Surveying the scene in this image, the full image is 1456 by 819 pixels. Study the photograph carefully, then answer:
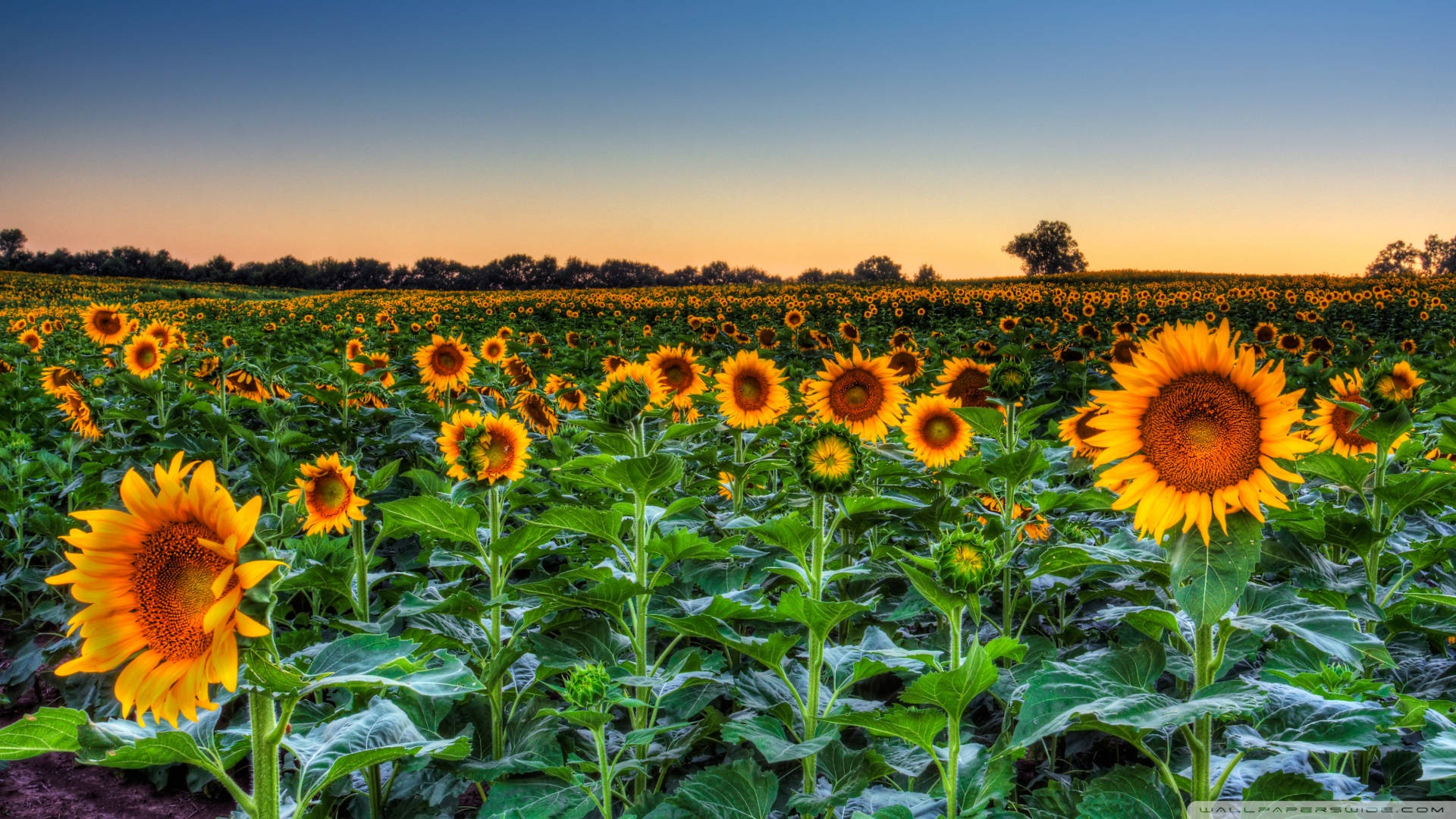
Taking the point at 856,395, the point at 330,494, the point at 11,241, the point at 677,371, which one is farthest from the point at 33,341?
the point at 11,241

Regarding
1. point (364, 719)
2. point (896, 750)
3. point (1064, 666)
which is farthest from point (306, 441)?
point (1064, 666)

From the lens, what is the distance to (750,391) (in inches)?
153

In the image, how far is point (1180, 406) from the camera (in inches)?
61.6

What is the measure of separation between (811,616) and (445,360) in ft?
14.6

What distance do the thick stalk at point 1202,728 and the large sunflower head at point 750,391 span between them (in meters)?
2.47

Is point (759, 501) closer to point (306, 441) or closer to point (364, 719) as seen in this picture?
point (364, 719)

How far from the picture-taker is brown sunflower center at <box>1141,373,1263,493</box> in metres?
1.47

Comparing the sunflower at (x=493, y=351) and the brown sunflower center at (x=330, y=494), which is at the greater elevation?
the sunflower at (x=493, y=351)

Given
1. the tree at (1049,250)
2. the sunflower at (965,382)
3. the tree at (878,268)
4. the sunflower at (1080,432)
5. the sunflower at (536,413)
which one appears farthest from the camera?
the tree at (1049,250)

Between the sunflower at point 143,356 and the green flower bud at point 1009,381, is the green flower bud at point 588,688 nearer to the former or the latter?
the green flower bud at point 1009,381

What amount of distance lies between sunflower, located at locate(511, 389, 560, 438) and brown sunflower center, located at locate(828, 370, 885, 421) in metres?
1.81

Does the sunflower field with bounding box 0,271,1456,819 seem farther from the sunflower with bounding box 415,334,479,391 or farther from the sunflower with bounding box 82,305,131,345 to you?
the sunflower with bounding box 82,305,131,345

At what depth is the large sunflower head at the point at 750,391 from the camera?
3871mm

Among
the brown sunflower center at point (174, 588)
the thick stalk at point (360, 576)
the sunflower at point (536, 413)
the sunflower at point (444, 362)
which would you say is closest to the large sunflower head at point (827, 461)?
the brown sunflower center at point (174, 588)
